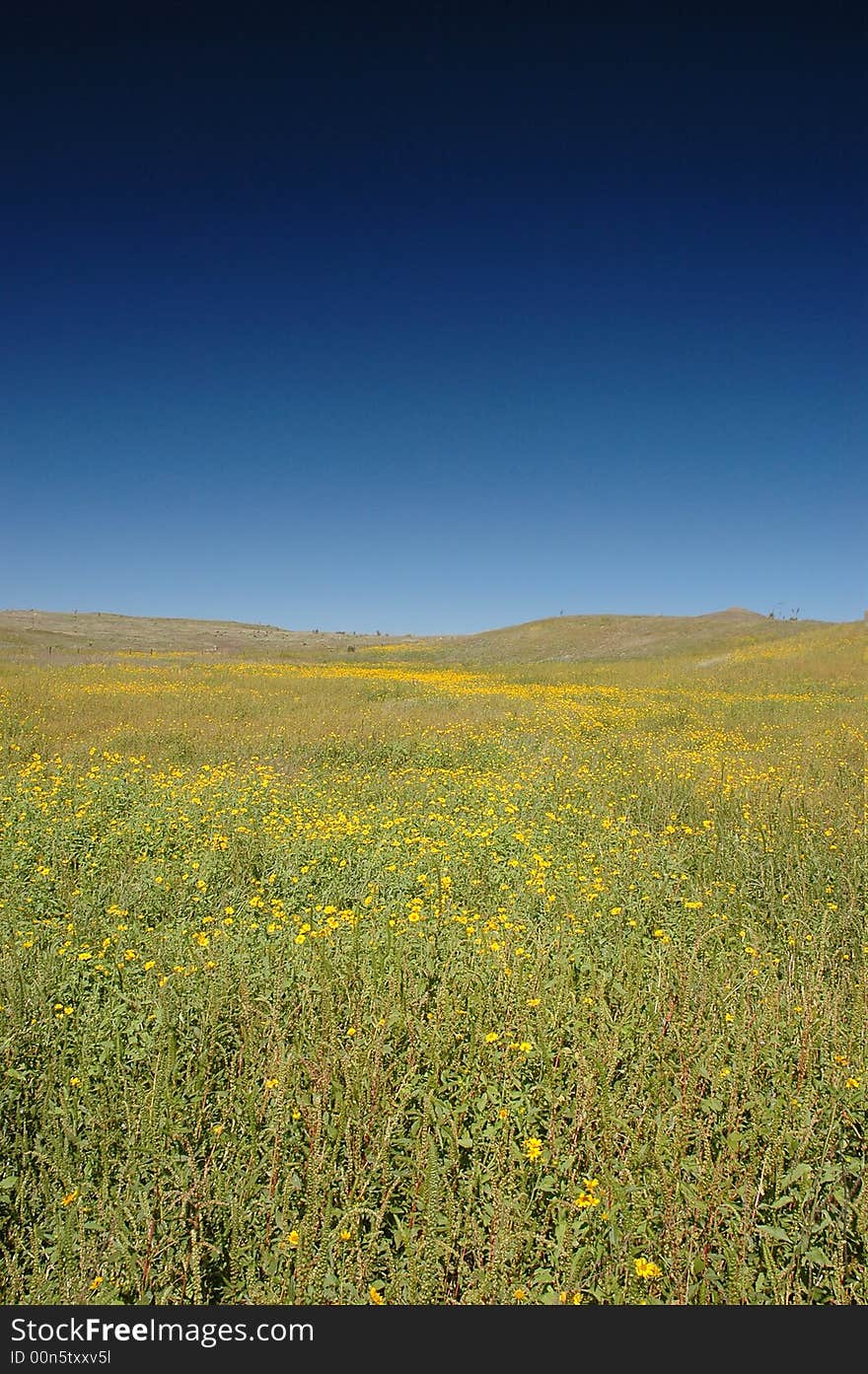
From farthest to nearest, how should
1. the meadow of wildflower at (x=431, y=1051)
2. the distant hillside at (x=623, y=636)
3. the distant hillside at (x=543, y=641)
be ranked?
the distant hillside at (x=623, y=636), the distant hillside at (x=543, y=641), the meadow of wildflower at (x=431, y=1051)

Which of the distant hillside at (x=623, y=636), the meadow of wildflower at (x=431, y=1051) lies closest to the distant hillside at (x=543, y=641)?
the distant hillside at (x=623, y=636)

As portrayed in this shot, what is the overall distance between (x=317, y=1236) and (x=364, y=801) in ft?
20.0

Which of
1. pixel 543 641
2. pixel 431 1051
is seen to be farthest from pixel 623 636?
pixel 431 1051

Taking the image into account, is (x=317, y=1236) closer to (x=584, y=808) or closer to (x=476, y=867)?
(x=476, y=867)

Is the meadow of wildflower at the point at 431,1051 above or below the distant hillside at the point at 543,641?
below

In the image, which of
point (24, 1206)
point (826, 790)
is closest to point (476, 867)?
point (24, 1206)

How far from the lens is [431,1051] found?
11.1 ft

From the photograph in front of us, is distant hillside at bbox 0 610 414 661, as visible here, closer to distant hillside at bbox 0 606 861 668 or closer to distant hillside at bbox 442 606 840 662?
distant hillside at bbox 0 606 861 668

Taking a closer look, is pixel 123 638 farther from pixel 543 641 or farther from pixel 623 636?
pixel 623 636

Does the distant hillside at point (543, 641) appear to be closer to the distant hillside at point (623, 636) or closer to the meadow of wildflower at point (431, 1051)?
the distant hillside at point (623, 636)

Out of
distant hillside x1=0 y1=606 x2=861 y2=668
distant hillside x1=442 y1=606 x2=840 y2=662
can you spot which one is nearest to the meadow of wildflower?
distant hillside x1=0 y1=606 x2=861 y2=668

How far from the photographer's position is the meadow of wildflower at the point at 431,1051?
2.38m

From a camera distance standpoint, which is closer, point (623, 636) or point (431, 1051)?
point (431, 1051)

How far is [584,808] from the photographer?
8.08 meters
